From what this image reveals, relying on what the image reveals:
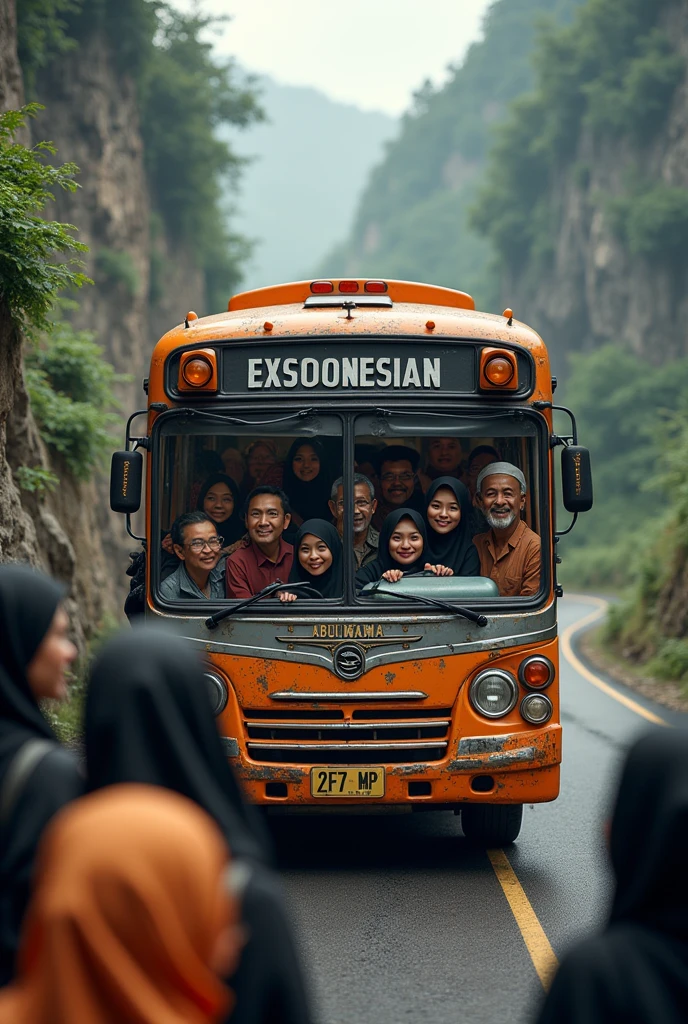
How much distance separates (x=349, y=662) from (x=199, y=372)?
1800 mm

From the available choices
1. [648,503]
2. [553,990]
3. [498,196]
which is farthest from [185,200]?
[553,990]

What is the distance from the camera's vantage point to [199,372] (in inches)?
295

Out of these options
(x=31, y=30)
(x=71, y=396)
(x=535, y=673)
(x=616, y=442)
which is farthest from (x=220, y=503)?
(x=616, y=442)

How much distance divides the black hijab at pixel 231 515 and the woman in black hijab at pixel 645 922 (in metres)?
5.47

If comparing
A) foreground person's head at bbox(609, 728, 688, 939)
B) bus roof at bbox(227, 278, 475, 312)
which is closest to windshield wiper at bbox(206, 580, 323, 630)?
bus roof at bbox(227, 278, 475, 312)

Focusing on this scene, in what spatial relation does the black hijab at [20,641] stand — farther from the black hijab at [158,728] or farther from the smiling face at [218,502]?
the smiling face at [218,502]

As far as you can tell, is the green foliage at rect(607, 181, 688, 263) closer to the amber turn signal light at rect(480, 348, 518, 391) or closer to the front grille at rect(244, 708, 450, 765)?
the amber turn signal light at rect(480, 348, 518, 391)

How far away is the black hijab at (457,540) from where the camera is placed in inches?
299

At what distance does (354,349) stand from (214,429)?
2.97ft

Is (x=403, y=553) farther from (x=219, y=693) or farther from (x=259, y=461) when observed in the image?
(x=219, y=693)

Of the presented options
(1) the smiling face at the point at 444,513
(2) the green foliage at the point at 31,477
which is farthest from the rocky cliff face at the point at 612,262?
(1) the smiling face at the point at 444,513

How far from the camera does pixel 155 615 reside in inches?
295

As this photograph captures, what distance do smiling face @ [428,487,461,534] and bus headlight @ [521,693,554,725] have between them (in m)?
1.03

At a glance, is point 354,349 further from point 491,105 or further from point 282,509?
point 491,105
